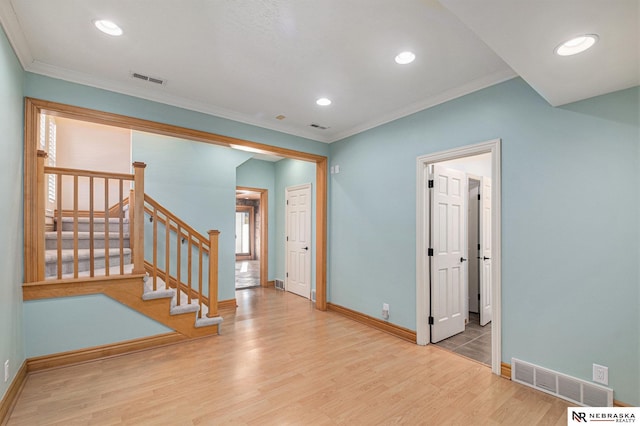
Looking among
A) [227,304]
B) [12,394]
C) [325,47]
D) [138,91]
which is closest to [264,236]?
[227,304]

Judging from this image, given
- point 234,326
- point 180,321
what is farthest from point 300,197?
point 180,321

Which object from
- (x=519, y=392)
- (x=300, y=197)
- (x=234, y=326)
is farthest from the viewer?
(x=300, y=197)

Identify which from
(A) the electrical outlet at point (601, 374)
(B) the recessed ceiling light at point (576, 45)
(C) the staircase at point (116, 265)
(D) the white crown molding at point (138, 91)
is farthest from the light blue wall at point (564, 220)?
(C) the staircase at point (116, 265)

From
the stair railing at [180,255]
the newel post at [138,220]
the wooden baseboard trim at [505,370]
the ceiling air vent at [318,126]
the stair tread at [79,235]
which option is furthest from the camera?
the ceiling air vent at [318,126]

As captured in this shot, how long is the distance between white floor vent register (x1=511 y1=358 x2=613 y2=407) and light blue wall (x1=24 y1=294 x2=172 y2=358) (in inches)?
144

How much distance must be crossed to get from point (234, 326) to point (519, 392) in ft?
10.4

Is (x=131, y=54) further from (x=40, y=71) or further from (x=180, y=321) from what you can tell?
(x=180, y=321)

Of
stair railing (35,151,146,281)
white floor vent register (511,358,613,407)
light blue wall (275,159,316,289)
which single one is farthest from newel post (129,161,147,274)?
white floor vent register (511,358,613,407)

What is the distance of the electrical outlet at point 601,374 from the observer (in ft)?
6.81

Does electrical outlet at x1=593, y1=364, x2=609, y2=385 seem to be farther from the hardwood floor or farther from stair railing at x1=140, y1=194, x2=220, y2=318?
stair railing at x1=140, y1=194, x2=220, y2=318

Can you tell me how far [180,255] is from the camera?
3836 millimetres

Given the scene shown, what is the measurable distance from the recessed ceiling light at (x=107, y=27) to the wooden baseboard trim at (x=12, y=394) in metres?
2.69

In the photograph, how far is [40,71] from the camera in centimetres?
260

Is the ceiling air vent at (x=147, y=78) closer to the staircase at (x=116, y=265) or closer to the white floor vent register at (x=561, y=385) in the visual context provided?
the staircase at (x=116, y=265)
